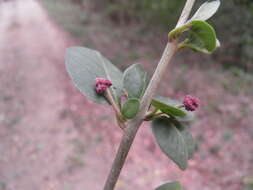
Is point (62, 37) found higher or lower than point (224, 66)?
lower

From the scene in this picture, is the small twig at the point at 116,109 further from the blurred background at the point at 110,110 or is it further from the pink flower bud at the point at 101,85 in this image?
the blurred background at the point at 110,110

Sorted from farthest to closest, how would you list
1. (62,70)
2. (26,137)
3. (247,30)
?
(62,70) → (247,30) → (26,137)

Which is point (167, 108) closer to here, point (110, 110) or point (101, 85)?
point (101, 85)

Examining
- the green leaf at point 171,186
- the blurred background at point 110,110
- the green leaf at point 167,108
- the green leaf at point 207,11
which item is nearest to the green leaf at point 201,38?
the green leaf at point 207,11

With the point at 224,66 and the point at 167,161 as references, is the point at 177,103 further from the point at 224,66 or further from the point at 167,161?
the point at 224,66

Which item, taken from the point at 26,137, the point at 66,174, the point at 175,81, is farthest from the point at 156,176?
the point at 175,81

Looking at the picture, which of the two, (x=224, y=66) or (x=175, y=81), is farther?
(x=224, y=66)

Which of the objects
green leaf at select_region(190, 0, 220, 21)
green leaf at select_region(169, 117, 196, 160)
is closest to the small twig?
green leaf at select_region(169, 117, 196, 160)

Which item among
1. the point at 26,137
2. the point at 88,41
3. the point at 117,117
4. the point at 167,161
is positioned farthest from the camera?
the point at 88,41
